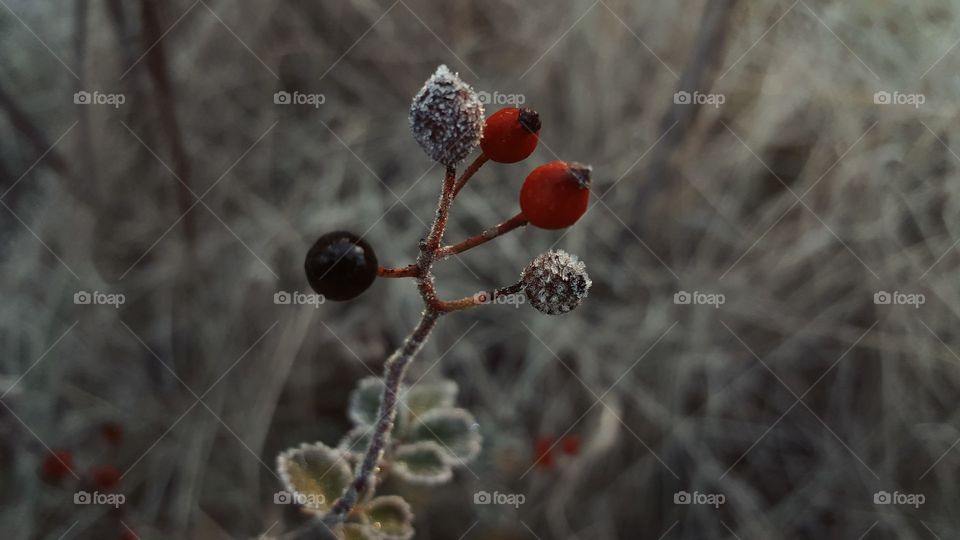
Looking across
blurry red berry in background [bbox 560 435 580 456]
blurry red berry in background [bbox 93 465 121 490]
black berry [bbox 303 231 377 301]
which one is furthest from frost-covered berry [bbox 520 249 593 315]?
blurry red berry in background [bbox 93 465 121 490]

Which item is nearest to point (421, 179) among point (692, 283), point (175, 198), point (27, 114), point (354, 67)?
point (354, 67)

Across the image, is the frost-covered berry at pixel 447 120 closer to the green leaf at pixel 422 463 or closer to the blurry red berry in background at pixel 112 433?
the green leaf at pixel 422 463

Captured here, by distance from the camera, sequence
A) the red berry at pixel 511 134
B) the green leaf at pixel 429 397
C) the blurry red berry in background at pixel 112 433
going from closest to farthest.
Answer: the red berry at pixel 511 134, the green leaf at pixel 429 397, the blurry red berry in background at pixel 112 433

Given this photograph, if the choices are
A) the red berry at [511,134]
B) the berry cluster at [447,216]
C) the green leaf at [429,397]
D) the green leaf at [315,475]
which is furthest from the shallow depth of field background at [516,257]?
the red berry at [511,134]

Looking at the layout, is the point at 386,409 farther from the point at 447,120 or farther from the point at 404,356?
the point at 447,120

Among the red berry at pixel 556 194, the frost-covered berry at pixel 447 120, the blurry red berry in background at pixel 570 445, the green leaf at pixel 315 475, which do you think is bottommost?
the green leaf at pixel 315 475

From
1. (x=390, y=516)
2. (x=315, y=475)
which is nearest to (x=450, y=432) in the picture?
(x=390, y=516)
